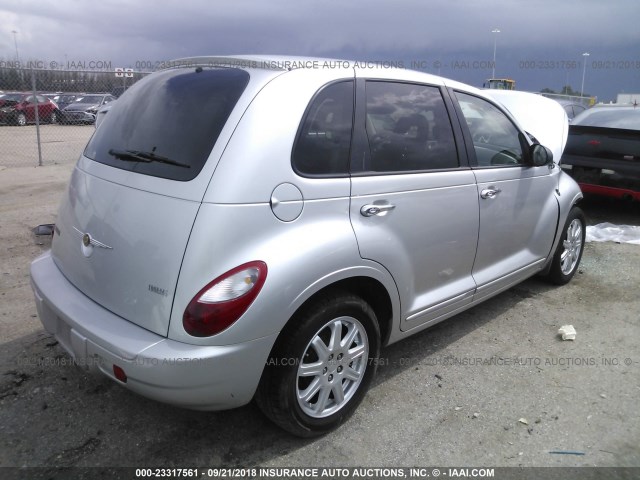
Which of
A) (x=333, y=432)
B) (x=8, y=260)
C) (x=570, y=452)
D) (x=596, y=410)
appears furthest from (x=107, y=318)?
(x=8, y=260)

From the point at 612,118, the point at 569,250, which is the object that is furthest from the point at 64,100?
the point at 569,250

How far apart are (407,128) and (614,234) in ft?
15.5

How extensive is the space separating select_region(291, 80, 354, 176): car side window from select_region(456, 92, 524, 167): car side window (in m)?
1.09

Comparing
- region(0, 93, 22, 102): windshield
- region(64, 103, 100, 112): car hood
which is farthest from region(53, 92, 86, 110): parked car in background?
region(0, 93, 22, 102): windshield

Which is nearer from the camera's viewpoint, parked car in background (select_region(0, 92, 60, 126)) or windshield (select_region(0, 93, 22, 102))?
windshield (select_region(0, 93, 22, 102))

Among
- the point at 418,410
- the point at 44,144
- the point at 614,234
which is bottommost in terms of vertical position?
the point at 418,410

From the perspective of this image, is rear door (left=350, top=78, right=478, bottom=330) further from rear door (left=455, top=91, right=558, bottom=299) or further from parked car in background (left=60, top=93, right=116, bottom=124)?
parked car in background (left=60, top=93, right=116, bottom=124)

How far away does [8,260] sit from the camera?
16.1 feet

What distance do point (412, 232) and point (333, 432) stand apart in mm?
1163

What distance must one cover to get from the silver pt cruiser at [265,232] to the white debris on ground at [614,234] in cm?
386

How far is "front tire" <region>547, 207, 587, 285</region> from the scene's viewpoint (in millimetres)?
4645

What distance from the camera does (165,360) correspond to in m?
2.10

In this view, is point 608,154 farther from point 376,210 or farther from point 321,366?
point 321,366

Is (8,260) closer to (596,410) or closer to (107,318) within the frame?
(107,318)
